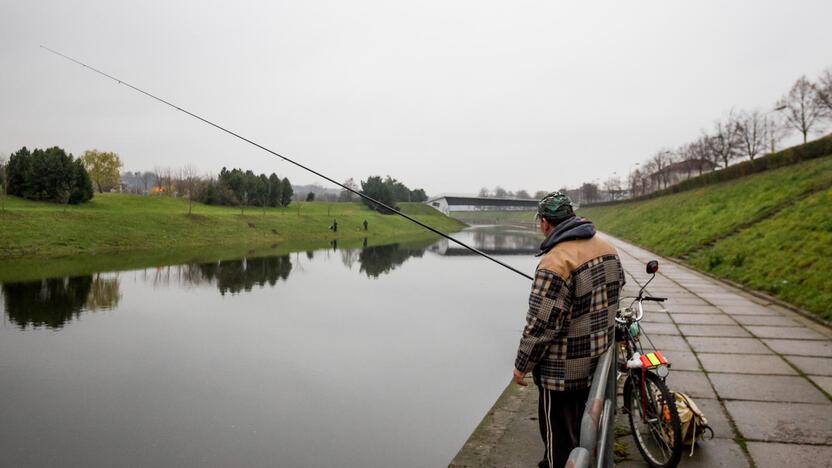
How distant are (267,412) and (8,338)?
605 centimetres

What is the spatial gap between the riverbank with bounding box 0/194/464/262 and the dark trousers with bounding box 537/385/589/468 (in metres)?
25.8

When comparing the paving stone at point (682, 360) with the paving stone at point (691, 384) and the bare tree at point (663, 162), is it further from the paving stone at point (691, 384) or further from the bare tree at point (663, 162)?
the bare tree at point (663, 162)

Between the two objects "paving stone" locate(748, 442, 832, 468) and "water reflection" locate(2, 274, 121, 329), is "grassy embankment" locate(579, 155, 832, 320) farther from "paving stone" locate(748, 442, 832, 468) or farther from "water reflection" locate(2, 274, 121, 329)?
"water reflection" locate(2, 274, 121, 329)

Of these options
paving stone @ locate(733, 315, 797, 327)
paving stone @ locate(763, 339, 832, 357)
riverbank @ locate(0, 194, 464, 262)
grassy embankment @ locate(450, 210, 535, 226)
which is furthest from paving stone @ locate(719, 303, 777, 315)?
grassy embankment @ locate(450, 210, 535, 226)

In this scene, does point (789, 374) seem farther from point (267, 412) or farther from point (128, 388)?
point (128, 388)

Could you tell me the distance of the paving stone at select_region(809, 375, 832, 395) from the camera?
5324 mm

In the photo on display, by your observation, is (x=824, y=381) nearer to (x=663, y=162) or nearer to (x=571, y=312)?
(x=571, y=312)

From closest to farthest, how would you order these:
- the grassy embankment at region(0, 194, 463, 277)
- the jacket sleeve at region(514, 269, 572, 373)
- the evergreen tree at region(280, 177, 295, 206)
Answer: the jacket sleeve at region(514, 269, 572, 373)
the grassy embankment at region(0, 194, 463, 277)
the evergreen tree at region(280, 177, 295, 206)

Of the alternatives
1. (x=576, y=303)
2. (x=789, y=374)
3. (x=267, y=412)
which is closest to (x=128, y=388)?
(x=267, y=412)

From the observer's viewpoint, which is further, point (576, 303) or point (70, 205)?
point (70, 205)

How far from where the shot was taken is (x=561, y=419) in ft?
9.80

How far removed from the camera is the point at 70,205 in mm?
39000

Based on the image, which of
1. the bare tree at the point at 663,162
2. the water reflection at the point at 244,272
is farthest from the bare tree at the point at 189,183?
the bare tree at the point at 663,162

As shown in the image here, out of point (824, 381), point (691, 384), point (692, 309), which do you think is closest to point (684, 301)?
point (692, 309)
